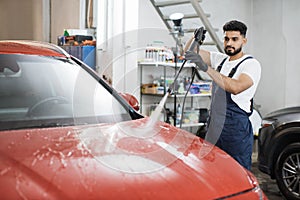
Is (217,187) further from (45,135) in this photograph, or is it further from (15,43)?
(15,43)

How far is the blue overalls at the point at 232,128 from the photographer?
Answer: 7.67 feet

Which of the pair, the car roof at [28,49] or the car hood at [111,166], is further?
the car roof at [28,49]

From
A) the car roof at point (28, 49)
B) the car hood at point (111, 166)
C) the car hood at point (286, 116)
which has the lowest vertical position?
the car hood at point (286, 116)

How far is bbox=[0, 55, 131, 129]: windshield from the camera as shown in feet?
5.83

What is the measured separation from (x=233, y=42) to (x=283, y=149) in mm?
1433

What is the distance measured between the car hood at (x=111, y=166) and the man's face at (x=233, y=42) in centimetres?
87

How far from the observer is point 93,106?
1979mm

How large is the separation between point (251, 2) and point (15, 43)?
5.01 metres

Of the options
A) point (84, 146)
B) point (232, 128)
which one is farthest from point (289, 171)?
point (84, 146)

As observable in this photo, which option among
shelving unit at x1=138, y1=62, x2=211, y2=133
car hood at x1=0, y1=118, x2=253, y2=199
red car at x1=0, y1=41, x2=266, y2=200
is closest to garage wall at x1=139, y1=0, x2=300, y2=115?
shelving unit at x1=138, y1=62, x2=211, y2=133

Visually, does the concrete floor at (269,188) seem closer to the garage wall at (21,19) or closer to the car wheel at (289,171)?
the car wheel at (289,171)

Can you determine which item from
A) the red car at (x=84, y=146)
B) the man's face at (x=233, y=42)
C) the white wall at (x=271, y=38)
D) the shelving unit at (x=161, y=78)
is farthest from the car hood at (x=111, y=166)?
the white wall at (x=271, y=38)

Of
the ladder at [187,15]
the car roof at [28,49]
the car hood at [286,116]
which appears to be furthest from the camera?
the ladder at [187,15]

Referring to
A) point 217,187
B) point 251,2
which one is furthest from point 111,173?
point 251,2
